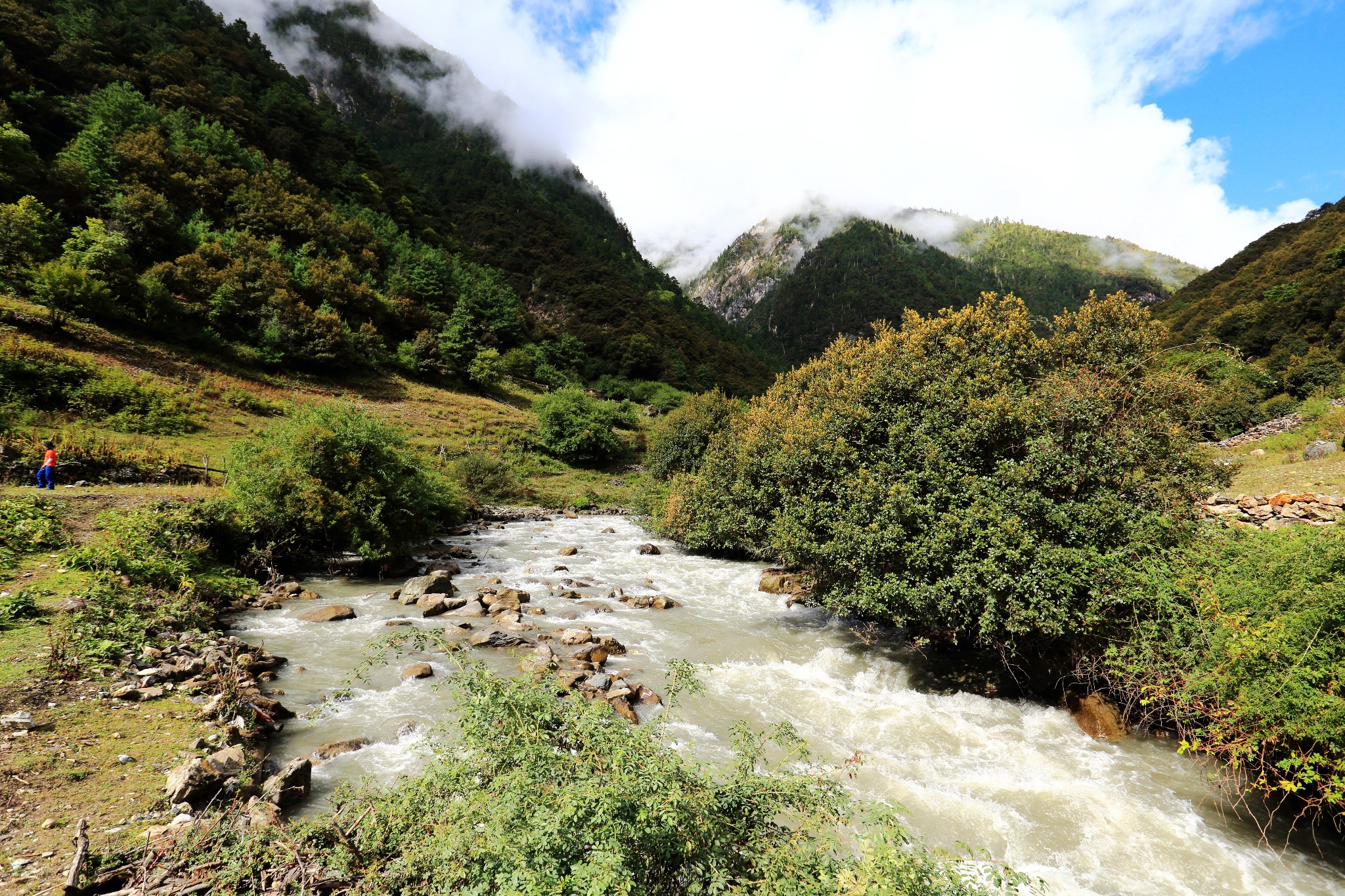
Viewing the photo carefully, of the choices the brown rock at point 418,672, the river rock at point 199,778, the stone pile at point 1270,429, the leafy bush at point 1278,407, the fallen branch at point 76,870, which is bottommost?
the brown rock at point 418,672

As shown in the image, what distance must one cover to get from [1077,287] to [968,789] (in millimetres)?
234958

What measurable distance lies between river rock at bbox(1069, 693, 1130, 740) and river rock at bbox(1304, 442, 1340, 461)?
2119cm

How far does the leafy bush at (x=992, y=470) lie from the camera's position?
11.3 m

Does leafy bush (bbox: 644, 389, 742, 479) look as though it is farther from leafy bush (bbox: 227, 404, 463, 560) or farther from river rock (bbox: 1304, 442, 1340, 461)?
river rock (bbox: 1304, 442, 1340, 461)

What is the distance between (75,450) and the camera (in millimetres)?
19688

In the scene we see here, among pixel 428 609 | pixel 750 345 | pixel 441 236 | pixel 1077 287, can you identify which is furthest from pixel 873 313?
pixel 428 609

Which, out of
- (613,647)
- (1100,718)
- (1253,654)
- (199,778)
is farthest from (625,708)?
(1253,654)

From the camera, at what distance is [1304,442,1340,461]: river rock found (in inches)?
866

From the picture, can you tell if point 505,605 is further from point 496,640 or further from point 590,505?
point 590,505

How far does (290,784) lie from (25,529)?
12.6m

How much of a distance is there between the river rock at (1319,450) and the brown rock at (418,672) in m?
35.5

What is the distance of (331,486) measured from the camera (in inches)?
768

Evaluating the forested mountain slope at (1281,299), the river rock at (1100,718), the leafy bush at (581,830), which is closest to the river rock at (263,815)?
the leafy bush at (581,830)

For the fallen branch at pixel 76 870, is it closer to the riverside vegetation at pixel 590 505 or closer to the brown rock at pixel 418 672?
the riverside vegetation at pixel 590 505
